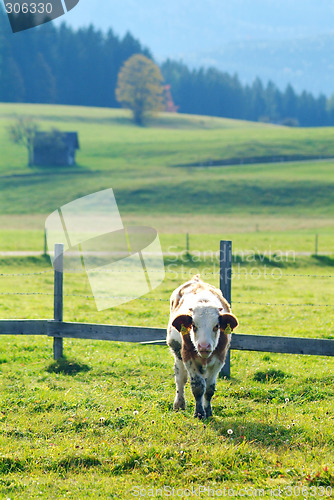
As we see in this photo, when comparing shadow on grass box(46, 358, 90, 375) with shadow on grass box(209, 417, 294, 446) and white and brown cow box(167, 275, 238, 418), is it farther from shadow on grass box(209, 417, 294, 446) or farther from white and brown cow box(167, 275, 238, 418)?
Result: shadow on grass box(209, 417, 294, 446)

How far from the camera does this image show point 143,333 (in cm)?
948

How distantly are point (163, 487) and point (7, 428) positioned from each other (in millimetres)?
2435

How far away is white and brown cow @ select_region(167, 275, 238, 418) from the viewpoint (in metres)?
7.12

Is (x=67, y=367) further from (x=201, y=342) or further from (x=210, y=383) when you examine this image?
(x=201, y=342)

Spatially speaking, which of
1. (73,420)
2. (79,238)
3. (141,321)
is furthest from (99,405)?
(79,238)

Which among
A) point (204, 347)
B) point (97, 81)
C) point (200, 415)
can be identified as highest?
point (97, 81)

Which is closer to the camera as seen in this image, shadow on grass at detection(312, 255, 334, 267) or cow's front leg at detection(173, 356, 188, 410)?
cow's front leg at detection(173, 356, 188, 410)

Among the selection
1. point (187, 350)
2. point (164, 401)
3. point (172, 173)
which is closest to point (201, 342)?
point (187, 350)

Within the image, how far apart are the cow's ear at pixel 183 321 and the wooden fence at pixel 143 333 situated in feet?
6.57

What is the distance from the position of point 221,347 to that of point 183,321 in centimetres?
68

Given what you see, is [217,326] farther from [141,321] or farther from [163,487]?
[141,321]

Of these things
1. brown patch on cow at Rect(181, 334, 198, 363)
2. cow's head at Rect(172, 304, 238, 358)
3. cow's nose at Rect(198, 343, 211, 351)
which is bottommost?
brown patch on cow at Rect(181, 334, 198, 363)

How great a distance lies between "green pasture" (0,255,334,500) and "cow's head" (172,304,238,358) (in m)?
1.03

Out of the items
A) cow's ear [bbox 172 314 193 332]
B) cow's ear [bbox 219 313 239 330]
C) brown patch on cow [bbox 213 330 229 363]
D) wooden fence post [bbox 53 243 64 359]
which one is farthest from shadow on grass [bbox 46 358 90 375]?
cow's ear [bbox 219 313 239 330]
